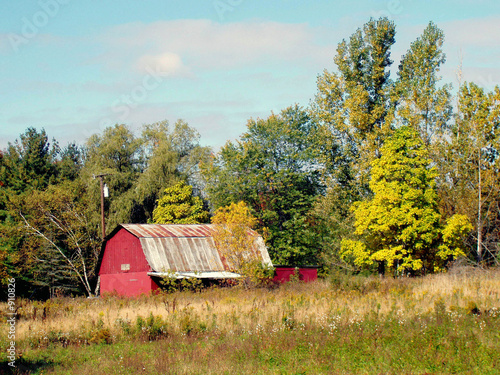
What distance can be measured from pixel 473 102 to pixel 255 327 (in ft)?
91.3

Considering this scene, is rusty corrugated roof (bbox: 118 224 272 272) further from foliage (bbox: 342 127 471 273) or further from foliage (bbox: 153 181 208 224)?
foliage (bbox: 153 181 208 224)

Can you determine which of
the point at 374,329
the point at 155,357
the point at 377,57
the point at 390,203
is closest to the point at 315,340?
the point at 374,329

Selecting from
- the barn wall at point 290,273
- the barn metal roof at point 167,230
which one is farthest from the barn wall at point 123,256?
the barn wall at point 290,273

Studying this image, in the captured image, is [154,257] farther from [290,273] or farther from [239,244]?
[290,273]

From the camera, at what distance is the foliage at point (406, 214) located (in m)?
30.5

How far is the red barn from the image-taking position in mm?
34375

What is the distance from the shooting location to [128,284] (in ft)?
118

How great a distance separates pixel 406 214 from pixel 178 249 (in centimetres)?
1451

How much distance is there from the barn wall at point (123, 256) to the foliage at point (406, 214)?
46.1 ft

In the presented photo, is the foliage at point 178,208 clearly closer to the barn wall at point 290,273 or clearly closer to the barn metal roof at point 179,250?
the barn metal roof at point 179,250

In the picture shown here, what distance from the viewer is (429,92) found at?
42719 millimetres

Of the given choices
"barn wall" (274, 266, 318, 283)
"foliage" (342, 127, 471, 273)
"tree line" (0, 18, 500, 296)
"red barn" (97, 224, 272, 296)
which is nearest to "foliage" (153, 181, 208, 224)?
"tree line" (0, 18, 500, 296)

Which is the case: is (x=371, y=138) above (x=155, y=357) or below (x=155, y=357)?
above

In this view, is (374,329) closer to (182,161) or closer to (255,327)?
(255,327)
